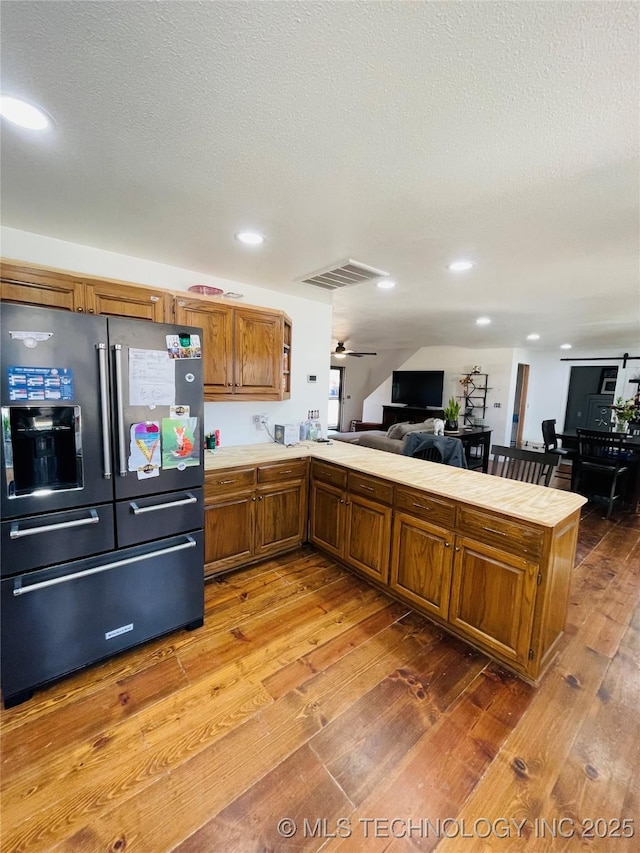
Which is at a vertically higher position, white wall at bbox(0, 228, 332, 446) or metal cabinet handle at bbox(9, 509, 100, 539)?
white wall at bbox(0, 228, 332, 446)

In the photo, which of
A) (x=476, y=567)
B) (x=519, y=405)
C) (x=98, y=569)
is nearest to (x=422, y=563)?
(x=476, y=567)

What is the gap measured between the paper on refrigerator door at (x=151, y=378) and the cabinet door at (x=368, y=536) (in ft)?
5.15

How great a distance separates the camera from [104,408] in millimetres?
1824

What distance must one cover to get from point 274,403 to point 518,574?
8.29 feet

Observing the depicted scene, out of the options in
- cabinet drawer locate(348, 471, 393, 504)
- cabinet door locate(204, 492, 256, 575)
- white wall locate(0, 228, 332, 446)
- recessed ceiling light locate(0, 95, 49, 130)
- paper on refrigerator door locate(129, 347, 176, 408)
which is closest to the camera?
recessed ceiling light locate(0, 95, 49, 130)

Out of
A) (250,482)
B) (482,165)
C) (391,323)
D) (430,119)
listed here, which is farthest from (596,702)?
(391,323)

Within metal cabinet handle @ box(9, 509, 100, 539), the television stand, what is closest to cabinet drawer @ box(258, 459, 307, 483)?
metal cabinet handle @ box(9, 509, 100, 539)

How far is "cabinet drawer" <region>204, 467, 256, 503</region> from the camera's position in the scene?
2.62 metres

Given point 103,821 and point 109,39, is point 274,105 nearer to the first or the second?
point 109,39

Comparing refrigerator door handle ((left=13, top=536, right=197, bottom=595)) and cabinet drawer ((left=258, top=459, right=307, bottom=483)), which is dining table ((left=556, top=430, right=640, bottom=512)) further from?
refrigerator door handle ((left=13, top=536, right=197, bottom=595))

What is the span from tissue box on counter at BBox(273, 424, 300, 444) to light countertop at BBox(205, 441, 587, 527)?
0.09 metres

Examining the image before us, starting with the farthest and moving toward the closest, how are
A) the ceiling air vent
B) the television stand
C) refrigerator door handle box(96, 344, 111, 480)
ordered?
the television stand → the ceiling air vent → refrigerator door handle box(96, 344, 111, 480)

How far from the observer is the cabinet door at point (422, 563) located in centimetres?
222

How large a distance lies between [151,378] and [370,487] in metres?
1.65
